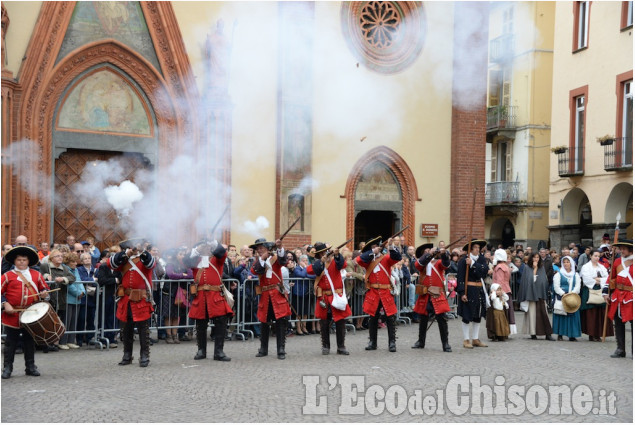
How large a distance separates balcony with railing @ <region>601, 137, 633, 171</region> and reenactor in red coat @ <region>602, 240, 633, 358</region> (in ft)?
43.8

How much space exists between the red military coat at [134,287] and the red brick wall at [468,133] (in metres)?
12.2

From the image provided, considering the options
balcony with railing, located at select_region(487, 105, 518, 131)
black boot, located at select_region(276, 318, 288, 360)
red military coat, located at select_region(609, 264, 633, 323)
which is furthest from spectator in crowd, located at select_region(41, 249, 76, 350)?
balcony with railing, located at select_region(487, 105, 518, 131)

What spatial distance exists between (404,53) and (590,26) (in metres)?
7.96

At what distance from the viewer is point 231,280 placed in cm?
1334

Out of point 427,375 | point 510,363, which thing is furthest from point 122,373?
point 510,363

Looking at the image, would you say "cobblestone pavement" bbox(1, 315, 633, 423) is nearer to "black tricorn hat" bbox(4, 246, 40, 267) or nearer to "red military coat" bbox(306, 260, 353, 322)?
"red military coat" bbox(306, 260, 353, 322)

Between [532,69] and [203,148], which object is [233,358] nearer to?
[203,148]

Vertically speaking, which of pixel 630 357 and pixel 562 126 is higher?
pixel 562 126

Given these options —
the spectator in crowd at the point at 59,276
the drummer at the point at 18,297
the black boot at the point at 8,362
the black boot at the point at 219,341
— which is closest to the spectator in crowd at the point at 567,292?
the black boot at the point at 219,341

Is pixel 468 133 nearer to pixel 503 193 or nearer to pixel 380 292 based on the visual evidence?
pixel 380 292

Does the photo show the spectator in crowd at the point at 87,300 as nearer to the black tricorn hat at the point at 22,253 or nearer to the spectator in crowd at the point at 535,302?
the black tricorn hat at the point at 22,253

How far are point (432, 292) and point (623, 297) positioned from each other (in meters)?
2.55

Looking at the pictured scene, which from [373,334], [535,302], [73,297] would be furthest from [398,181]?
[73,297]

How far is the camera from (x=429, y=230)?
2139 centimetres
